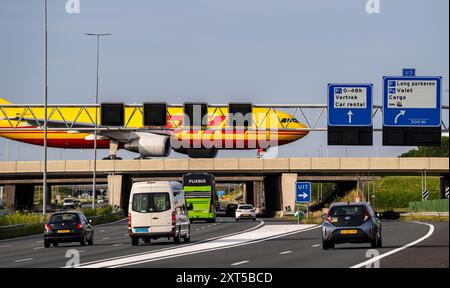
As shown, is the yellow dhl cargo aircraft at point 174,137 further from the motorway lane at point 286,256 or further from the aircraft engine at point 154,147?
the motorway lane at point 286,256

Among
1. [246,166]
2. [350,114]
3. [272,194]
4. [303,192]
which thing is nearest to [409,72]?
[350,114]

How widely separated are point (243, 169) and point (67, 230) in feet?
220

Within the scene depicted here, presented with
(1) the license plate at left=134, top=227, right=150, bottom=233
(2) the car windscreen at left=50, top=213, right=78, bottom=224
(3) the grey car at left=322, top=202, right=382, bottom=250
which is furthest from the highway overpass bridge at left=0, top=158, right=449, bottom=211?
(3) the grey car at left=322, top=202, right=382, bottom=250

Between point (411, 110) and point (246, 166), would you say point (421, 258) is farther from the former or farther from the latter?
point (246, 166)

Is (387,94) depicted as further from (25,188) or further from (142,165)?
(25,188)

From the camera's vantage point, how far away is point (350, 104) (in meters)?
58.0

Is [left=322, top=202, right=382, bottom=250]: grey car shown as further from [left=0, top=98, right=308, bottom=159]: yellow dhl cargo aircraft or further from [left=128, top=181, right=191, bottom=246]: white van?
[left=0, top=98, right=308, bottom=159]: yellow dhl cargo aircraft

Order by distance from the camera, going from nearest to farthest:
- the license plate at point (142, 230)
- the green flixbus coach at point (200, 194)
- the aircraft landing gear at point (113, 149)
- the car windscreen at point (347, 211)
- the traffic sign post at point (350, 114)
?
the car windscreen at point (347, 211)
the license plate at point (142, 230)
the traffic sign post at point (350, 114)
the green flixbus coach at point (200, 194)
the aircraft landing gear at point (113, 149)

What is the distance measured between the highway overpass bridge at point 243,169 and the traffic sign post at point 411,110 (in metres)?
51.4

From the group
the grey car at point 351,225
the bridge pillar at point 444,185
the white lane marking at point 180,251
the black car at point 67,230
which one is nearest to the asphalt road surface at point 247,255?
the white lane marking at point 180,251

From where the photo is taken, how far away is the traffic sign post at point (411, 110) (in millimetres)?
55719

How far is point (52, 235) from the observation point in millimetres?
43156
